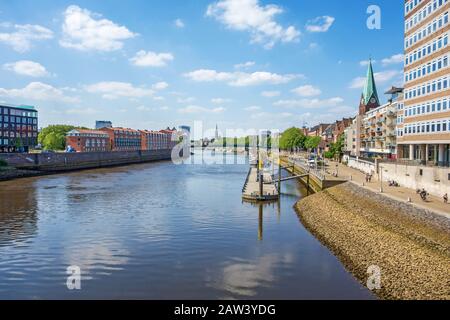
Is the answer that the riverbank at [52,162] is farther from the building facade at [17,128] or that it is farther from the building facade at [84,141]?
Answer: the building facade at [17,128]

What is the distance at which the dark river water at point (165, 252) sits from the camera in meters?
22.8

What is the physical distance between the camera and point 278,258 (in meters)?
28.7

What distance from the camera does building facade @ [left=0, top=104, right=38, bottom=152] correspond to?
468 feet

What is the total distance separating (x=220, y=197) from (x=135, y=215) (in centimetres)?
1787

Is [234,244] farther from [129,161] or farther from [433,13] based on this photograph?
[129,161]

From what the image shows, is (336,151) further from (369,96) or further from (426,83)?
(426,83)

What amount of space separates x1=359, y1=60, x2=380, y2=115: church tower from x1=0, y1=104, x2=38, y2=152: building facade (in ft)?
409

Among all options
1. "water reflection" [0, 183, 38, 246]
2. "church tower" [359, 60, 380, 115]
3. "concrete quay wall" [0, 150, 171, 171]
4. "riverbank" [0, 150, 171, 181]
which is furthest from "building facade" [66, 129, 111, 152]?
"church tower" [359, 60, 380, 115]

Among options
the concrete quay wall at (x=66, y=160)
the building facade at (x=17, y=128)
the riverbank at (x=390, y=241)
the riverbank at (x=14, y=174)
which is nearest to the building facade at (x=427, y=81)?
the riverbank at (x=390, y=241)

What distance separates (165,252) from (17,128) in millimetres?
142854

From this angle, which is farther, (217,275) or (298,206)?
(298,206)

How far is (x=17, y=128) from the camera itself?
149 m
